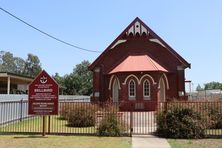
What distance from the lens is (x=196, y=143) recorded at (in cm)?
1452

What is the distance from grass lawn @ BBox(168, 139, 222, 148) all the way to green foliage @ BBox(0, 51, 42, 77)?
108m

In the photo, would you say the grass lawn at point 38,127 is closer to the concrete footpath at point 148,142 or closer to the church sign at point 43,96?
the church sign at point 43,96

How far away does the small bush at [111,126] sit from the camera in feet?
54.5

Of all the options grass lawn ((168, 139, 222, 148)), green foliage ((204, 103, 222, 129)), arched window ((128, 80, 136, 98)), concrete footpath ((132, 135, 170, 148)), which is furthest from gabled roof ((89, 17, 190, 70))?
grass lawn ((168, 139, 222, 148))

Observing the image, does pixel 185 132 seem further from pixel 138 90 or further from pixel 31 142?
pixel 138 90

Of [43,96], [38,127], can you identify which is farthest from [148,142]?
[38,127]

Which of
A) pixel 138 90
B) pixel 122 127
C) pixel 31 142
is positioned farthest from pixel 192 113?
pixel 138 90

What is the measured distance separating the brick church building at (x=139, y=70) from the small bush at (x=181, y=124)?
12.2 meters

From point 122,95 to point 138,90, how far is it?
56.6 inches

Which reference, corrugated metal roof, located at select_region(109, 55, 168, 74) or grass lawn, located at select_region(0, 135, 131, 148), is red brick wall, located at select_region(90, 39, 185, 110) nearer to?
corrugated metal roof, located at select_region(109, 55, 168, 74)

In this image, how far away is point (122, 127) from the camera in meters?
16.9

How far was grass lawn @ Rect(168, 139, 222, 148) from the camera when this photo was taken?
1372 cm

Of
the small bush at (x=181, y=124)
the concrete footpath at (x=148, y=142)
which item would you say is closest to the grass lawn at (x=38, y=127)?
the concrete footpath at (x=148, y=142)

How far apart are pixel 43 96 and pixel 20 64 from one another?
113448 millimetres
